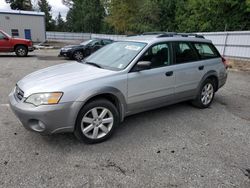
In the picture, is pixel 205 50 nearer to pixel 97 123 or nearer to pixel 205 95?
pixel 205 95

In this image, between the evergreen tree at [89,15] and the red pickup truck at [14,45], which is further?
the evergreen tree at [89,15]

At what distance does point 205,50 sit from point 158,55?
151cm

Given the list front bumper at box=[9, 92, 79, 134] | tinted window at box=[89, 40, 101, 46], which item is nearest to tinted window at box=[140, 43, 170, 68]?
front bumper at box=[9, 92, 79, 134]

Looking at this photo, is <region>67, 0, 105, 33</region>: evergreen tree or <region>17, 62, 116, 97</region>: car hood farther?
<region>67, 0, 105, 33</region>: evergreen tree

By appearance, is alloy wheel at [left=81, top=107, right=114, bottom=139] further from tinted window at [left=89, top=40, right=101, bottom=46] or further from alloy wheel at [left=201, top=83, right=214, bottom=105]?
tinted window at [left=89, top=40, right=101, bottom=46]

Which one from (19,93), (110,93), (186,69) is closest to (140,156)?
(110,93)

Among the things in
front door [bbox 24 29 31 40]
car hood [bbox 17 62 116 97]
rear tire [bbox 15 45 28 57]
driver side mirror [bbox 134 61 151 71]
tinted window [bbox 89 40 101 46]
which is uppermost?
front door [bbox 24 29 31 40]

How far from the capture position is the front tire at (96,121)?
290cm

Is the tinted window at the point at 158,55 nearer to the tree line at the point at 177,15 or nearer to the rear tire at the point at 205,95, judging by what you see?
the rear tire at the point at 205,95

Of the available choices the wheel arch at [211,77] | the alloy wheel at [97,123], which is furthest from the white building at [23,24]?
the alloy wheel at [97,123]

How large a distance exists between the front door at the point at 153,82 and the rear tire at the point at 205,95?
97cm

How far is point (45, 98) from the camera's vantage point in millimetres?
2658

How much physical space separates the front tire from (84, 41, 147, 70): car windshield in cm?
70

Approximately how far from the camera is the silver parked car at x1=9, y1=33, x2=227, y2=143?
8.87 feet
